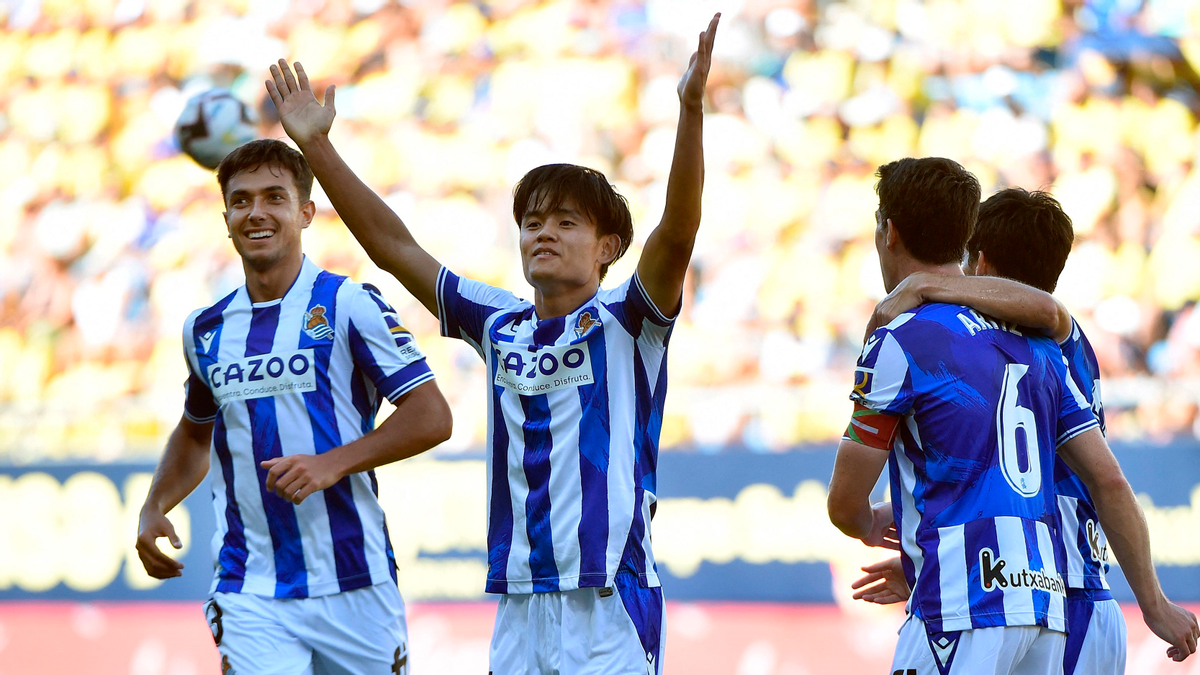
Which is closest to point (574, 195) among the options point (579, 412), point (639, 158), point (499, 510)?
point (579, 412)

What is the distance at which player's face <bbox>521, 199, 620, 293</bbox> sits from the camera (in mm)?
2773

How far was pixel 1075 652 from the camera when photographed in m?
2.75

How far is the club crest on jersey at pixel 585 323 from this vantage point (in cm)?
278

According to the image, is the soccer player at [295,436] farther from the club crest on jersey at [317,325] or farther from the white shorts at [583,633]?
the white shorts at [583,633]

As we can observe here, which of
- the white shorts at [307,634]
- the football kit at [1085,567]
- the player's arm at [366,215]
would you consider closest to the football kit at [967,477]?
the football kit at [1085,567]

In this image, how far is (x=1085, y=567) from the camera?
2.82 m

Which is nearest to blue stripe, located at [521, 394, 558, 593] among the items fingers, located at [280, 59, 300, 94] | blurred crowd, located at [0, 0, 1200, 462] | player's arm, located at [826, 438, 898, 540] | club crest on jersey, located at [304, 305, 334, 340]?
player's arm, located at [826, 438, 898, 540]

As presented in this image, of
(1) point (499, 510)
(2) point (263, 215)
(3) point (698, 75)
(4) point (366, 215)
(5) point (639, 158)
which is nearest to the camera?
(3) point (698, 75)

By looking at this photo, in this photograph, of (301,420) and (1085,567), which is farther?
(301,420)

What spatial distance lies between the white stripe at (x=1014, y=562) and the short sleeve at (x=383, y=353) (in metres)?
1.56

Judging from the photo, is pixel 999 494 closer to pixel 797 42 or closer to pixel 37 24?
pixel 797 42

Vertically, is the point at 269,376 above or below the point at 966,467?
above

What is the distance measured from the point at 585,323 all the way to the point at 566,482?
376mm

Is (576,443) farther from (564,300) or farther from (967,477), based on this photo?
(967,477)
